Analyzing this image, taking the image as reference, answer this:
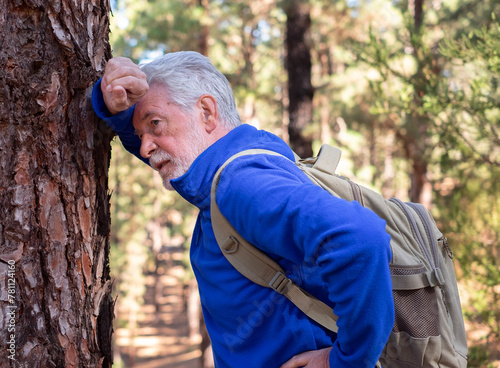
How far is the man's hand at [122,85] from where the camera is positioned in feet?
5.86

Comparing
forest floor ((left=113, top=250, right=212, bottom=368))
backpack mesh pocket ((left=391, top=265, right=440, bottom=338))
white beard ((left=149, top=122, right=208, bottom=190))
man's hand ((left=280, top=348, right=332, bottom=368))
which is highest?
white beard ((left=149, top=122, right=208, bottom=190))

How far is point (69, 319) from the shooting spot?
1.82m

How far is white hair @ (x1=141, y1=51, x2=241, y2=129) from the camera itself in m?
1.87

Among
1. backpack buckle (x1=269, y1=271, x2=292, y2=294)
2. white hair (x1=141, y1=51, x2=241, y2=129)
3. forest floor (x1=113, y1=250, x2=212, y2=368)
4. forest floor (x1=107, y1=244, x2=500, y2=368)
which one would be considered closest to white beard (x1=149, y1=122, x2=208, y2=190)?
white hair (x1=141, y1=51, x2=241, y2=129)

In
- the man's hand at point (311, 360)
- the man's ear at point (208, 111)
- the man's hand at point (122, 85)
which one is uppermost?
the man's hand at point (122, 85)

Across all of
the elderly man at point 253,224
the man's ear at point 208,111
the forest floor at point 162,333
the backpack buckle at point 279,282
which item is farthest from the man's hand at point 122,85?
the forest floor at point 162,333

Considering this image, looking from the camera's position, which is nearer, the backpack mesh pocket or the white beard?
the backpack mesh pocket

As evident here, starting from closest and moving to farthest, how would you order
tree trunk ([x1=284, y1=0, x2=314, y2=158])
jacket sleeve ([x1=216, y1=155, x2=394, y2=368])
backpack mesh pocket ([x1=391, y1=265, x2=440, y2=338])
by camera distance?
jacket sleeve ([x1=216, y1=155, x2=394, y2=368]), backpack mesh pocket ([x1=391, y1=265, x2=440, y2=338]), tree trunk ([x1=284, y1=0, x2=314, y2=158])

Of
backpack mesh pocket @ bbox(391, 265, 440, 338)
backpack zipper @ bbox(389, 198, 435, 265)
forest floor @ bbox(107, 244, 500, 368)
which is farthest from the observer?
forest floor @ bbox(107, 244, 500, 368)

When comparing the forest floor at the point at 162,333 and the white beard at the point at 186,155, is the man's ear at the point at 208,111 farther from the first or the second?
the forest floor at the point at 162,333

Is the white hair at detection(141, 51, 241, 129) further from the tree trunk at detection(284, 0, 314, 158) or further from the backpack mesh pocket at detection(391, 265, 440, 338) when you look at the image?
the tree trunk at detection(284, 0, 314, 158)

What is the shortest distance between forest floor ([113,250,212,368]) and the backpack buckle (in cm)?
1853

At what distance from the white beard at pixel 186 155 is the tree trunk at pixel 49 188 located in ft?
1.09

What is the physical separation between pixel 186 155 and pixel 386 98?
3898mm
